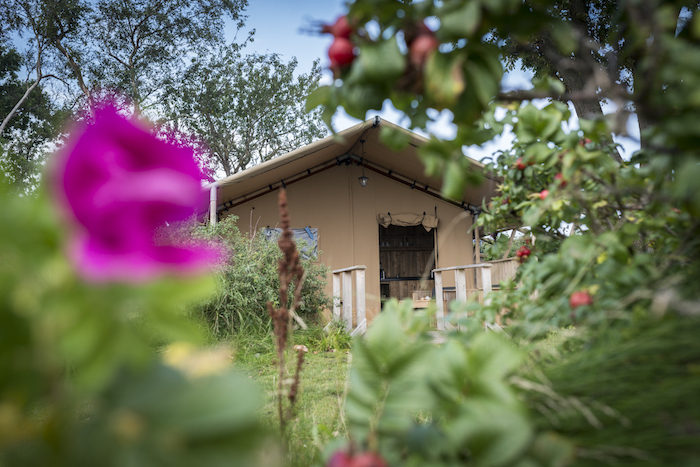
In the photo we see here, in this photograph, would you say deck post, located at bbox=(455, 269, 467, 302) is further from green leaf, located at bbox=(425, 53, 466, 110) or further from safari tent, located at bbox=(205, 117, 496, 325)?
green leaf, located at bbox=(425, 53, 466, 110)

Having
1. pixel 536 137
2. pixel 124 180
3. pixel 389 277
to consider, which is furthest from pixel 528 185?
pixel 389 277

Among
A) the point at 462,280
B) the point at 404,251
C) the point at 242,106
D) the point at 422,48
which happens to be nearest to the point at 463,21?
the point at 422,48

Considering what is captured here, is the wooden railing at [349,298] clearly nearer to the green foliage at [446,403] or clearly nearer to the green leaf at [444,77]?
the green foliage at [446,403]

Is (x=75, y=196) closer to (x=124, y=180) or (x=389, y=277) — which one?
(x=124, y=180)

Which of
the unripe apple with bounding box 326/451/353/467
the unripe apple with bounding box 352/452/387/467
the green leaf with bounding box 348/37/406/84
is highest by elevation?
the green leaf with bounding box 348/37/406/84

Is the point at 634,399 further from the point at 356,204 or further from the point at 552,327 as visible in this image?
the point at 356,204

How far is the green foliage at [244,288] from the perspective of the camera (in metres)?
4.84

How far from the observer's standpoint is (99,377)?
30 centimetres

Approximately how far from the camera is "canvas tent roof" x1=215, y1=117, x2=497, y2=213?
21.8 feet

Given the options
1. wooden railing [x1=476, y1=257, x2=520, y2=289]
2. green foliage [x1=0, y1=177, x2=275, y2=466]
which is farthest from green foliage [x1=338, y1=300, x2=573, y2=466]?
wooden railing [x1=476, y1=257, x2=520, y2=289]

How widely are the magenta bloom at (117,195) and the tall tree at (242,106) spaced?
16084 mm

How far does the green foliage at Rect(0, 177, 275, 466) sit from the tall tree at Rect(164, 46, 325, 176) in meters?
16.1

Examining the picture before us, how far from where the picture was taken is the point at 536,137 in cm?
110

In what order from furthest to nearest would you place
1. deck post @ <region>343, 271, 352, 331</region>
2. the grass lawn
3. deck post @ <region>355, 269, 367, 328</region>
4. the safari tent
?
the safari tent
deck post @ <region>343, 271, 352, 331</region>
deck post @ <region>355, 269, 367, 328</region>
the grass lawn
